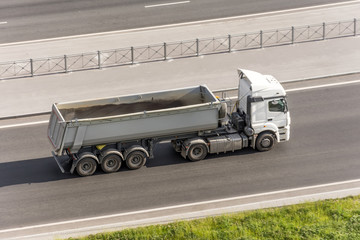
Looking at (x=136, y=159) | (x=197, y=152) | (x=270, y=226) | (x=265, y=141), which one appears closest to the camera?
(x=270, y=226)

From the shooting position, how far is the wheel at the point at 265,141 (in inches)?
1196

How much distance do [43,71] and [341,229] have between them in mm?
19288

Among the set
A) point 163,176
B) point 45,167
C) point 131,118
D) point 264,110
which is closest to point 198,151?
point 163,176

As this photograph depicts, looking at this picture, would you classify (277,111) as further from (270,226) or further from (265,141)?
(270,226)

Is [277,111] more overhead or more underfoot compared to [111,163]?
more overhead

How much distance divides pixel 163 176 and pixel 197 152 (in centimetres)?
182

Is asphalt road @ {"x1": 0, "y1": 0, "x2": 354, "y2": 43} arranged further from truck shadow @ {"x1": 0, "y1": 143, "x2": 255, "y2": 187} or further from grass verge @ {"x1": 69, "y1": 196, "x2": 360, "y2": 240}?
grass verge @ {"x1": 69, "y1": 196, "x2": 360, "y2": 240}

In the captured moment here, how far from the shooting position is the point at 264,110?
99.0 feet

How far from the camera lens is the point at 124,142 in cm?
2889

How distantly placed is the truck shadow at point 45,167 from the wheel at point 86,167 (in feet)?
1.18

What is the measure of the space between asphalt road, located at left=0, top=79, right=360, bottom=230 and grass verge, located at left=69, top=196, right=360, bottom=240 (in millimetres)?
2030

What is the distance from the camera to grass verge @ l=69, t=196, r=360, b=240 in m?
24.5

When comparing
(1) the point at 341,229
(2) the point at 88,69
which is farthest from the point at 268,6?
(1) the point at 341,229

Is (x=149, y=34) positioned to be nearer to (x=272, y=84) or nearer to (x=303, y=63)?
(x=303, y=63)
